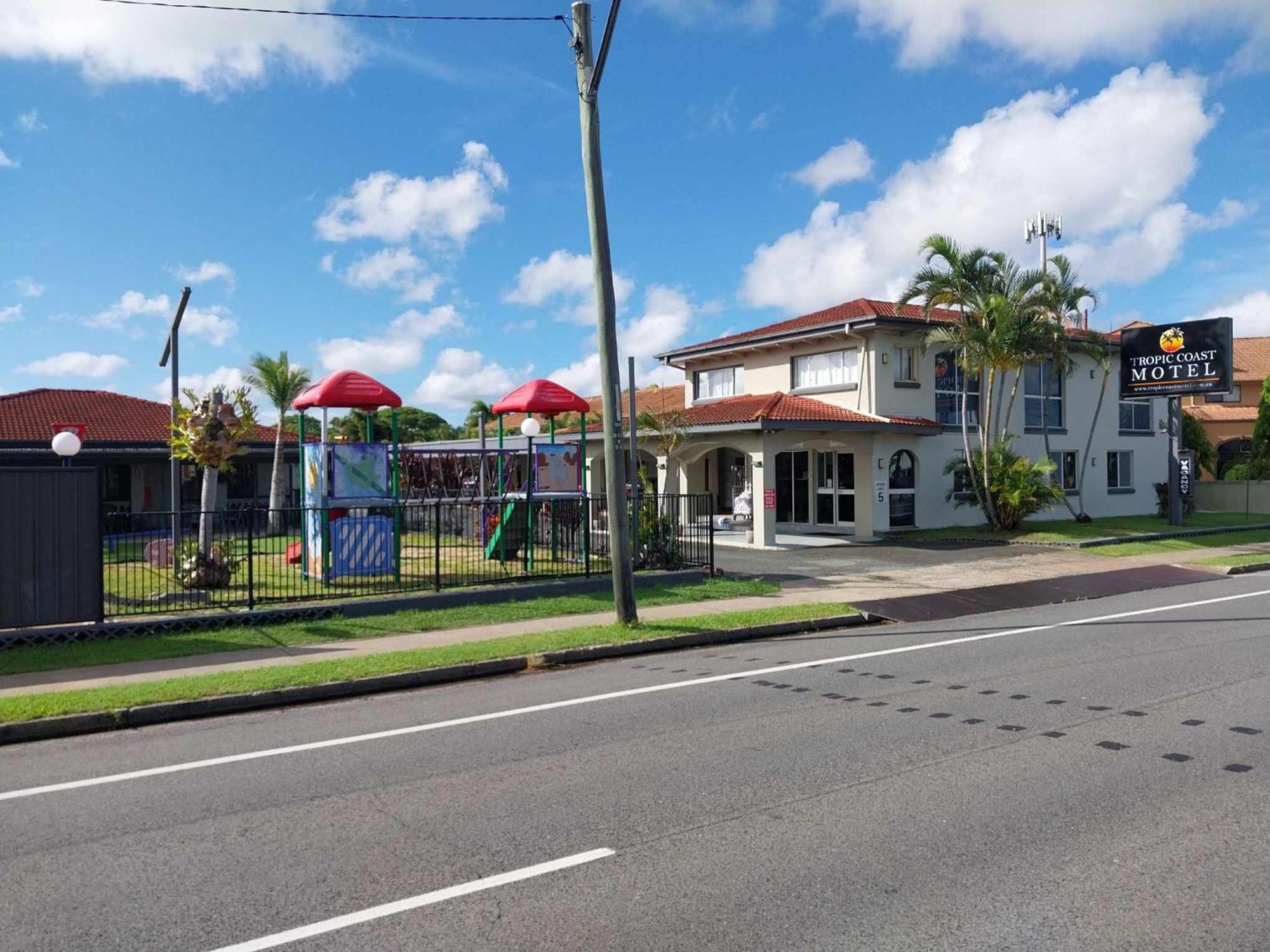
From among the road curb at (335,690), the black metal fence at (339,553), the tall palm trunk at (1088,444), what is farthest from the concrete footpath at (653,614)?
the tall palm trunk at (1088,444)

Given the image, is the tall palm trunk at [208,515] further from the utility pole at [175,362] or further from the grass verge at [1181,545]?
the grass verge at [1181,545]

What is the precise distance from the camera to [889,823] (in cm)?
537

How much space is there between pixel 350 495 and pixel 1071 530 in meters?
19.9

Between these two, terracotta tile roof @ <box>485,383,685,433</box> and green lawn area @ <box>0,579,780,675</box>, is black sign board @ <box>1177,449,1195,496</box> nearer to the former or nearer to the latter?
terracotta tile roof @ <box>485,383,685,433</box>

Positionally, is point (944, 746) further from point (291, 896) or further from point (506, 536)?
point (506, 536)

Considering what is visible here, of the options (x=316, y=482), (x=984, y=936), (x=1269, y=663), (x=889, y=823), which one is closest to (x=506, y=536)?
(x=316, y=482)

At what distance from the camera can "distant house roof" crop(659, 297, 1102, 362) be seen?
1077 inches

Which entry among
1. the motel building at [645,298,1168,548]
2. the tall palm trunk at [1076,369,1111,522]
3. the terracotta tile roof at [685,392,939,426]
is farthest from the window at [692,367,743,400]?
the tall palm trunk at [1076,369,1111,522]

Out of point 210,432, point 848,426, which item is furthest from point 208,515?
point 848,426

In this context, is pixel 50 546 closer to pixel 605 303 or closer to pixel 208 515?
pixel 208 515

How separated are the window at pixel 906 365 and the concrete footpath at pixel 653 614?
21.9 ft

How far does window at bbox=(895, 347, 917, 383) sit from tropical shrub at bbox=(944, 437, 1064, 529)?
8.85 feet

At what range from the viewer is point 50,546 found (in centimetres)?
1123

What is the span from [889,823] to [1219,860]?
60.5 inches
